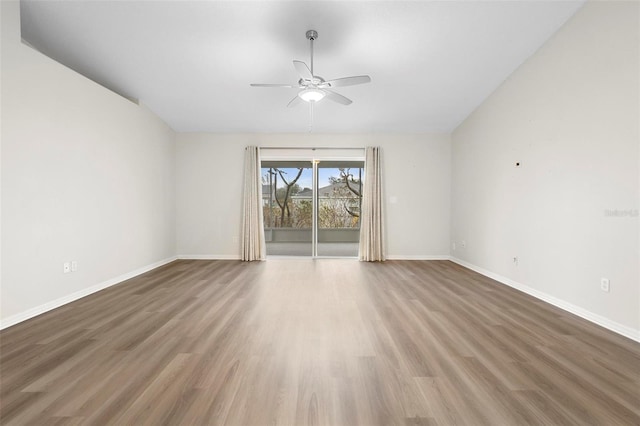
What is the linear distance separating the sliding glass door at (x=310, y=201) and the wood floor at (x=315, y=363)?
274 centimetres

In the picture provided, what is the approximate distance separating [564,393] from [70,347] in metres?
3.25

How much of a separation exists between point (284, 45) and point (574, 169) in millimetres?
3408

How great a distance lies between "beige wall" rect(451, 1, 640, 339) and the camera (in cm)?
236

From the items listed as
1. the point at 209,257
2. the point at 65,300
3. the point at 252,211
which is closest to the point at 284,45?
the point at 252,211

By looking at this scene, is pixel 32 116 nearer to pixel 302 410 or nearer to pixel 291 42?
pixel 291 42

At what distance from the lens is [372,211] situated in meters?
5.56

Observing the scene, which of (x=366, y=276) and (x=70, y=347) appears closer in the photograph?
(x=70, y=347)

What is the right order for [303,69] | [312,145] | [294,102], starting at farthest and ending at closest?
[312,145]
[294,102]
[303,69]

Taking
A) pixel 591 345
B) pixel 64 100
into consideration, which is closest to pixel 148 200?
pixel 64 100

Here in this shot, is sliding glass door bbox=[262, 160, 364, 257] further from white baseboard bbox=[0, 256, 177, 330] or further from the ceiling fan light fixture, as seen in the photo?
the ceiling fan light fixture

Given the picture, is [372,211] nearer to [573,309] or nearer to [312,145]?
[312,145]

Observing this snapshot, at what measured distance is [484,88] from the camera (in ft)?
13.5

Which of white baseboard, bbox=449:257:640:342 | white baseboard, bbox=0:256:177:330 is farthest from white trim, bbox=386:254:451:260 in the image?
white baseboard, bbox=0:256:177:330

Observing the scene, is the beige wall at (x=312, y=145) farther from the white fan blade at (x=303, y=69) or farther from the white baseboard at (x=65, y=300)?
the white fan blade at (x=303, y=69)
